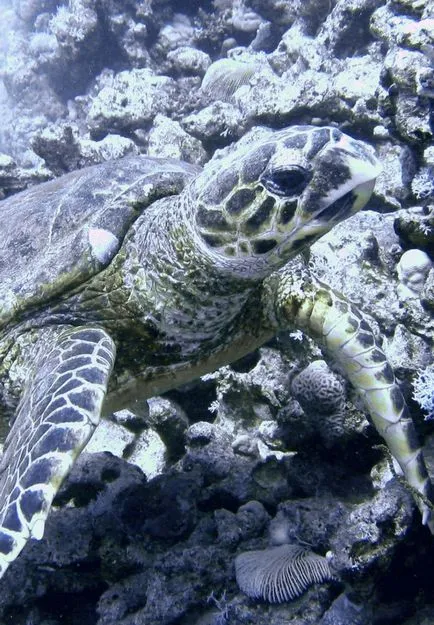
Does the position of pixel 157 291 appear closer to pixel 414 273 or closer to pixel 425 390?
pixel 425 390

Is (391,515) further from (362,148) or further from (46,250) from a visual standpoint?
(46,250)

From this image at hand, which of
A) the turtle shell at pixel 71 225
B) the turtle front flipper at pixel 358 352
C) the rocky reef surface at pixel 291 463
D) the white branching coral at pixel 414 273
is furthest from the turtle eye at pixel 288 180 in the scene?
the white branching coral at pixel 414 273

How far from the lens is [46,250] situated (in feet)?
9.04

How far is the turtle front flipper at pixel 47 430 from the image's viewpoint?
1.66 m

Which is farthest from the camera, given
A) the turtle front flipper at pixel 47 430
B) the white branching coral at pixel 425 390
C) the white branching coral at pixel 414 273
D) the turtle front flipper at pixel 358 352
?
the white branching coral at pixel 414 273

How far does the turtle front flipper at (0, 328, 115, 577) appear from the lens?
65.4 inches

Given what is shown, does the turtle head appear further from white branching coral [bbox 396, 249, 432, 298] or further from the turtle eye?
white branching coral [bbox 396, 249, 432, 298]

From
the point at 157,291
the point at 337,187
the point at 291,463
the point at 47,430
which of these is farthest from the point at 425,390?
the point at 47,430

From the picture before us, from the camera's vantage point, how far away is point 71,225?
277 cm

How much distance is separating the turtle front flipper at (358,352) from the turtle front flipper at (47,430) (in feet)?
3.25

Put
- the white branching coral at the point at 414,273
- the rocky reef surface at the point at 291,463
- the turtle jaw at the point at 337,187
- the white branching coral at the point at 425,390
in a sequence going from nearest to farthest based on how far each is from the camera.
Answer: the turtle jaw at the point at 337,187, the rocky reef surface at the point at 291,463, the white branching coral at the point at 425,390, the white branching coral at the point at 414,273

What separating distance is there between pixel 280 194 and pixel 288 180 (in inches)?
2.4

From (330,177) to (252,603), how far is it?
1.77m

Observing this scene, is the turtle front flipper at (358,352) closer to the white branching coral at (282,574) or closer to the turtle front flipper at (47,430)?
the white branching coral at (282,574)
